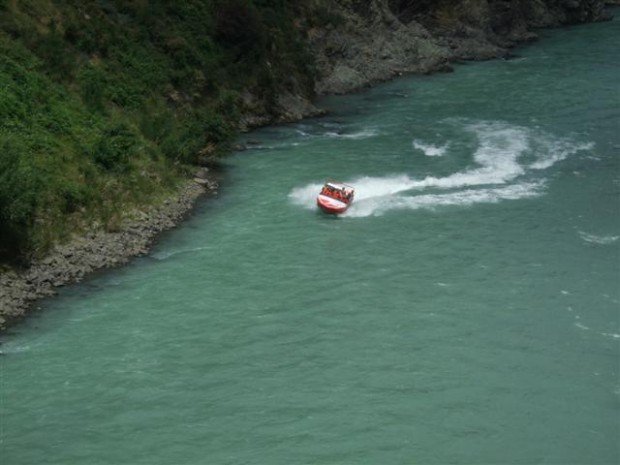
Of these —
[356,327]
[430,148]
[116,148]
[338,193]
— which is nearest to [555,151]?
[430,148]

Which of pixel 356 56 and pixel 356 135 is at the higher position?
pixel 356 56

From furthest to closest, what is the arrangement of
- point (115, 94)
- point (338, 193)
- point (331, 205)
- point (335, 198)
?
point (115, 94)
point (338, 193)
point (335, 198)
point (331, 205)

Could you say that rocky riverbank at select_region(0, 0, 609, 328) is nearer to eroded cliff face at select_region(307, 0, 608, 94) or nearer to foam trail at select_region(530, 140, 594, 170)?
eroded cliff face at select_region(307, 0, 608, 94)

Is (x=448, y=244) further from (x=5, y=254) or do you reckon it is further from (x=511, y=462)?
(x=5, y=254)

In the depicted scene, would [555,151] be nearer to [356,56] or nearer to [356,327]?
[356,56]

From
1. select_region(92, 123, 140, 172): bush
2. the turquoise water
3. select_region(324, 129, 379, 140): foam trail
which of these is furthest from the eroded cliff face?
select_region(92, 123, 140, 172): bush

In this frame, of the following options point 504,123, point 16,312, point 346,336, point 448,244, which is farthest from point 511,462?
point 504,123

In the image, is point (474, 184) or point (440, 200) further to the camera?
point (474, 184)
